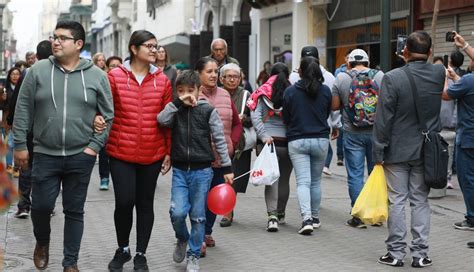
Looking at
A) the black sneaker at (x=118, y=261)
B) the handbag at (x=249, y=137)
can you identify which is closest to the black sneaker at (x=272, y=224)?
the handbag at (x=249, y=137)

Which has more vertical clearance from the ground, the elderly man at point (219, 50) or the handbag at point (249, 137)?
the elderly man at point (219, 50)

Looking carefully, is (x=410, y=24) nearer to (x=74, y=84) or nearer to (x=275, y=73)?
(x=275, y=73)

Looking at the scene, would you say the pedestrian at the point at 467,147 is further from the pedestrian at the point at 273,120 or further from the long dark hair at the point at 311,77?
the pedestrian at the point at 273,120

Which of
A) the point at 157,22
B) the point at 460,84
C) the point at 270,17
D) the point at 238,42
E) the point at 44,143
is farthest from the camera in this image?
the point at 157,22

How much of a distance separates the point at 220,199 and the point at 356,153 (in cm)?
257

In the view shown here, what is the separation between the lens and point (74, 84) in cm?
661

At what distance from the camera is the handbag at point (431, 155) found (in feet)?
24.0

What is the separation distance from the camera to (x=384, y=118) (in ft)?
24.3

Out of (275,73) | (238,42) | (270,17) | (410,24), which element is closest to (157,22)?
(238,42)

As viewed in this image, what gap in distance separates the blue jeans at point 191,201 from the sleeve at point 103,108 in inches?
30.4

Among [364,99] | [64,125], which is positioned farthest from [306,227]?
[64,125]

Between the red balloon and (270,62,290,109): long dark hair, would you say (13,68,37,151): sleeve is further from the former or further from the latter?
(270,62,290,109): long dark hair

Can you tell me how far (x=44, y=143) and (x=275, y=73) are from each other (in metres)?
3.49

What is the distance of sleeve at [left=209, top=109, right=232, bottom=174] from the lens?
7.18 meters
